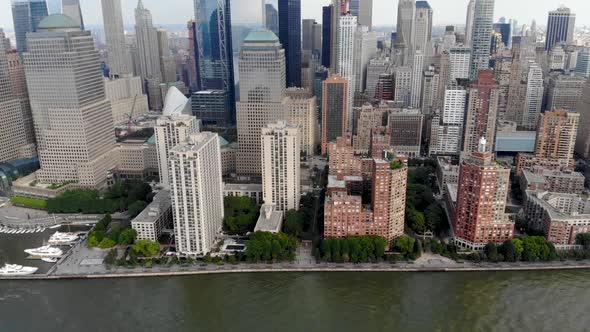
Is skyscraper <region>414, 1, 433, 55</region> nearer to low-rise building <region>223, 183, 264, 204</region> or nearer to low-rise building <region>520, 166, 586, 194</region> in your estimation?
low-rise building <region>520, 166, 586, 194</region>

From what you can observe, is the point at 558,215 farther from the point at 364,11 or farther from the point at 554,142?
the point at 364,11

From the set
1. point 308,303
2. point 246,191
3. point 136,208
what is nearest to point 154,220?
point 136,208

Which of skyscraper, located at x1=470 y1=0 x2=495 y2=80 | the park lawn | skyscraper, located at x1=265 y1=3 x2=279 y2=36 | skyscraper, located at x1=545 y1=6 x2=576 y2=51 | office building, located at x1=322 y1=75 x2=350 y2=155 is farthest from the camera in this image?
skyscraper, located at x1=545 y1=6 x2=576 y2=51

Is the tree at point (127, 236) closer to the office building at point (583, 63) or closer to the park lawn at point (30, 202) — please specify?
the park lawn at point (30, 202)

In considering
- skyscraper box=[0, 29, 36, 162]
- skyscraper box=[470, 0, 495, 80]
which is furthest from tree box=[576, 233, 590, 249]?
skyscraper box=[470, 0, 495, 80]

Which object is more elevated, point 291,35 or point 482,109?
point 291,35

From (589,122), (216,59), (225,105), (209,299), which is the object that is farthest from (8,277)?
(589,122)
